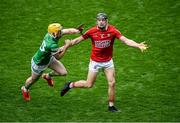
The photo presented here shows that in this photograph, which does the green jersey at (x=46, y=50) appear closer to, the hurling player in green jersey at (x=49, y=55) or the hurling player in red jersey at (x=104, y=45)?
the hurling player in green jersey at (x=49, y=55)

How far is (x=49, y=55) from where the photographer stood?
12242 millimetres

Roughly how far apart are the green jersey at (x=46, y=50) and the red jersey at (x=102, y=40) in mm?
816

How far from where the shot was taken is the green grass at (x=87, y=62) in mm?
12016

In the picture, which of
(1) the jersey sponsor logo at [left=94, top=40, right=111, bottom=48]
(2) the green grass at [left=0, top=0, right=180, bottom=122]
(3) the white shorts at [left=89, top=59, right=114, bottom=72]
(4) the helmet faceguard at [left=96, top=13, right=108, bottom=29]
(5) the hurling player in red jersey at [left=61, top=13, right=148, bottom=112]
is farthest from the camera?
(2) the green grass at [left=0, top=0, right=180, bottom=122]

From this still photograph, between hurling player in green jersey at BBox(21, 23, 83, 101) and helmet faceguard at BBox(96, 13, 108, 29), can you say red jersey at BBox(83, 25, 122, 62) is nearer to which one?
helmet faceguard at BBox(96, 13, 108, 29)

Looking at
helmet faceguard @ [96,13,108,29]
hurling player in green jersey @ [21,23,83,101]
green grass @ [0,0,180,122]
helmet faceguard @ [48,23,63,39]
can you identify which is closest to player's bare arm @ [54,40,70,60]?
hurling player in green jersey @ [21,23,83,101]

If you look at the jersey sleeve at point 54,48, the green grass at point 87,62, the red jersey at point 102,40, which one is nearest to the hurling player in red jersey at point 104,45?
the red jersey at point 102,40

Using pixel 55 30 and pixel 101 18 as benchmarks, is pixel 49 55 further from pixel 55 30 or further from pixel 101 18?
pixel 101 18

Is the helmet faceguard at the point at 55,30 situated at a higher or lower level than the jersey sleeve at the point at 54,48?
higher

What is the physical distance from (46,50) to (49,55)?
251mm

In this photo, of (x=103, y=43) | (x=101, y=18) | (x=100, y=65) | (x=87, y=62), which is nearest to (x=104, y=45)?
(x=103, y=43)

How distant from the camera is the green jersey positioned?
38.8 feet

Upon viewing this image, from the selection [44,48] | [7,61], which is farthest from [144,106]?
[7,61]

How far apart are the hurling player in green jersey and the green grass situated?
0.44 metres
